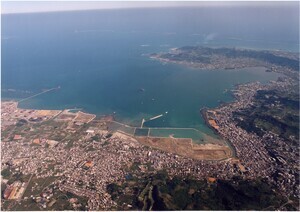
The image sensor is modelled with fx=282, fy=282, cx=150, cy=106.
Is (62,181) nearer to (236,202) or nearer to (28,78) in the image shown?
(236,202)

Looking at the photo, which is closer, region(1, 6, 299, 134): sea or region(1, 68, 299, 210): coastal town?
region(1, 68, 299, 210): coastal town

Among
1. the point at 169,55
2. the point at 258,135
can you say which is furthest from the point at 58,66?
the point at 258,135

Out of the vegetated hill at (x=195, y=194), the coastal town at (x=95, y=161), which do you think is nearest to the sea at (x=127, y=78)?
the coastal town at (x=95, y=161)

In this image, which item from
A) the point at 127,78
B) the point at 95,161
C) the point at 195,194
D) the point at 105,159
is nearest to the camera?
the point at 195,194

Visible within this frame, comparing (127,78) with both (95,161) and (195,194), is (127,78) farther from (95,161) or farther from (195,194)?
(195,194)

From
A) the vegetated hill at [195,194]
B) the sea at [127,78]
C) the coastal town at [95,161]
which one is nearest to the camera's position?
the vegetated hill at [195,194]

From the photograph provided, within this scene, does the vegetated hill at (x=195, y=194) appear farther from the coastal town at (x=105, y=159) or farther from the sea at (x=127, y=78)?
the sea at (x=127, y=78)

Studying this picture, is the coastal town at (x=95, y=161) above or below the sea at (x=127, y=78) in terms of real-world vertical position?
below

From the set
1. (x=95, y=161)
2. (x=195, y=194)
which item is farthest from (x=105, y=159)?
(x=195, y=194)

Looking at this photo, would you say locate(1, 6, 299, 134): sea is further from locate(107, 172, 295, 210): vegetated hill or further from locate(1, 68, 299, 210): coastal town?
locate(107, 172, 295, 210): vegetated hill

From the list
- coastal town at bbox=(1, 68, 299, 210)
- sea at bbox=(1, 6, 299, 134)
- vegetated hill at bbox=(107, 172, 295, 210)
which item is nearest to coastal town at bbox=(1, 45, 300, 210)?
coastal town at bbox=(1, 68, 299, 210)

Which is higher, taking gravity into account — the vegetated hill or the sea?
the sea
